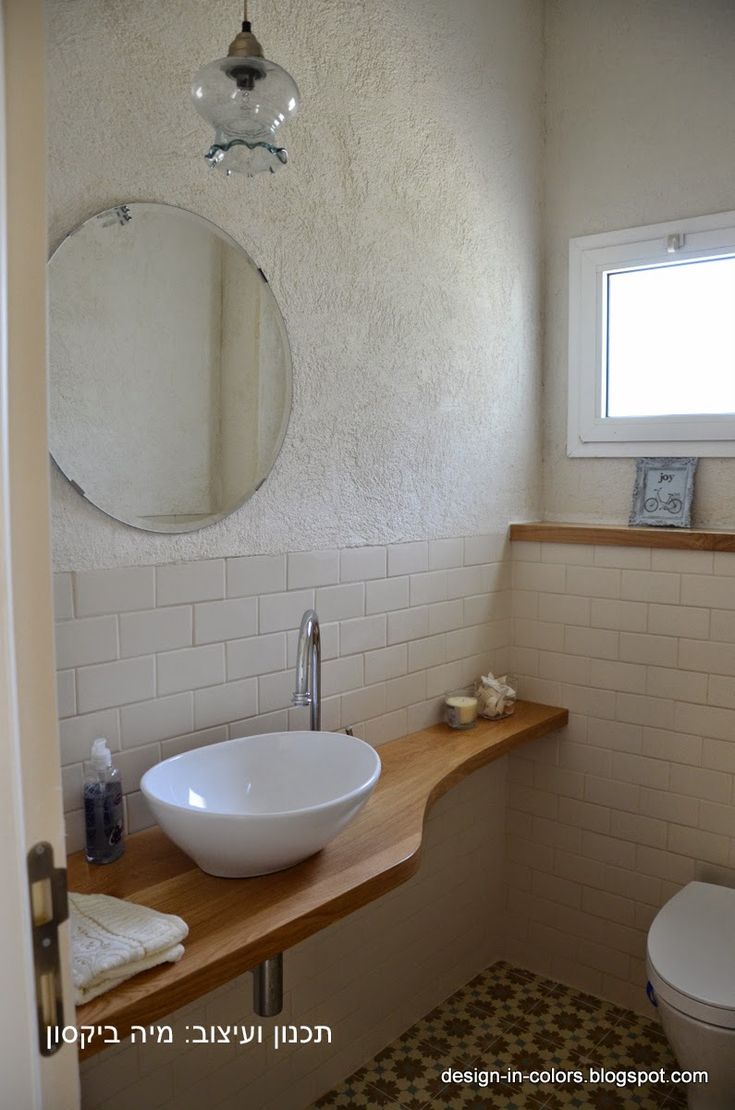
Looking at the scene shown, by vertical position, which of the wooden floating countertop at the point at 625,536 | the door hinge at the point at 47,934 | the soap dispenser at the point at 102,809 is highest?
the wooden floating countertop at the point at 625,536

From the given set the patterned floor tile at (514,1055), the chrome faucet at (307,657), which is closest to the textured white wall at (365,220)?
the chrome faucet at (307,657)

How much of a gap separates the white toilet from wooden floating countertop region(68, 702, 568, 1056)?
69 cm

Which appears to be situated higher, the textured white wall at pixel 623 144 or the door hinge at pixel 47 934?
the textured white wall at pixel 623 144

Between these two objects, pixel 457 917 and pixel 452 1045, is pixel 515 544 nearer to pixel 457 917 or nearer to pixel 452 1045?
pixel 457 917

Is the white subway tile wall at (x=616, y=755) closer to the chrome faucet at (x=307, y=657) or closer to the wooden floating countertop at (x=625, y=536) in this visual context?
the wooden floating countertop at (x=625, y=536)

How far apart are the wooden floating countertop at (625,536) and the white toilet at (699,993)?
99 centimetres

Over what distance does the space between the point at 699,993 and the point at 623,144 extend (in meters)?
2.45

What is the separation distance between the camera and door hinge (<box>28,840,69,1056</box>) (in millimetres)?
779

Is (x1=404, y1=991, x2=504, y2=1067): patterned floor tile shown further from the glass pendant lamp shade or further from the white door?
the glass pendant lamp shade

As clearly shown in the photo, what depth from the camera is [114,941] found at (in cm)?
127

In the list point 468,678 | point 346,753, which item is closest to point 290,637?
point 346,753

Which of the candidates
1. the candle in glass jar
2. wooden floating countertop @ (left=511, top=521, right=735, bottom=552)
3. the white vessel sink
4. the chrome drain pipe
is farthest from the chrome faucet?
wooden floating countertop @ (left=511, top=521, right=735, bottom=552)

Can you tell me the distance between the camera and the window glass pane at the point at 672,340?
2.61 m

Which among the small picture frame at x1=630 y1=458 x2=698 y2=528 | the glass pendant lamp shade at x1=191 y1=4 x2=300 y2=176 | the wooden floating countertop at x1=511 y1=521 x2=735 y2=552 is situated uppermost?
the glass pendant lamp shade at x1=191 y1=4 x2=300 y2=176
